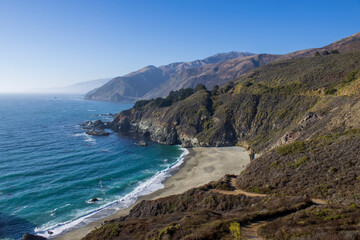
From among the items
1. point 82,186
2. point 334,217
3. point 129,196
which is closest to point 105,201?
point 129,196

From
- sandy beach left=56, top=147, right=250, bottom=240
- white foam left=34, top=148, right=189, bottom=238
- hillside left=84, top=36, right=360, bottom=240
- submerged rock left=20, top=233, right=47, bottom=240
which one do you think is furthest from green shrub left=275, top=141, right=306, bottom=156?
submerged rock left=20, top=233, right=47, bottom=240

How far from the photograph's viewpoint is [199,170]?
166 ft

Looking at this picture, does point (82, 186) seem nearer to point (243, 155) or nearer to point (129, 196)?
point (129, 196)

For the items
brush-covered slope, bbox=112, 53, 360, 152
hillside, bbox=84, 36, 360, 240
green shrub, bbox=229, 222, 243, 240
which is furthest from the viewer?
brush-covered slope, bbox=112, 53, 360, 152

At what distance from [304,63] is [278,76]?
12.0m

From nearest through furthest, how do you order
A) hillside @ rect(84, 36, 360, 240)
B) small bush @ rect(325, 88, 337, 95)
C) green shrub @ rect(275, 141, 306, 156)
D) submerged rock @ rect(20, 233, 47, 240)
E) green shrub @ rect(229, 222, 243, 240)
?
green shrub @ rect(229, 222, 243, 240) < hillside @ rect(84, 36, 360, 240) < submerged rock @ rect(20, 233, 47, 240) < green shrub @ rect(275, 141, 306, 156) < small bush @ rect(325, 88, 337, 95)

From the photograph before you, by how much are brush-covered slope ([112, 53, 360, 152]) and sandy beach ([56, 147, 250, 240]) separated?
215 inches

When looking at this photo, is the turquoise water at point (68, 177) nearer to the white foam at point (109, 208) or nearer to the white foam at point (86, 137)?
the white foam at point (109, 208)

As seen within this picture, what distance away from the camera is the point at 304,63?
87000mm

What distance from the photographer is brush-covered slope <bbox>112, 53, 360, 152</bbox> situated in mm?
47694

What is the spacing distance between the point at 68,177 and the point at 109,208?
16115 millimetres

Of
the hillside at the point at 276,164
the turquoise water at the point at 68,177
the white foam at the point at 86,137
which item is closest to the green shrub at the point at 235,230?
the hillside at the point at 276,164

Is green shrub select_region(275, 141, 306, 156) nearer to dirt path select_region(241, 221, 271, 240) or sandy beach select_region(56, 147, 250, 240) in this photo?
sandy beach select_region(56, 147, 250, 240)

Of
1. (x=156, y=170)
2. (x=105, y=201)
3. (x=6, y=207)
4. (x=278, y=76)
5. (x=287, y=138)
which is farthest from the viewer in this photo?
(x=278, y=76)
